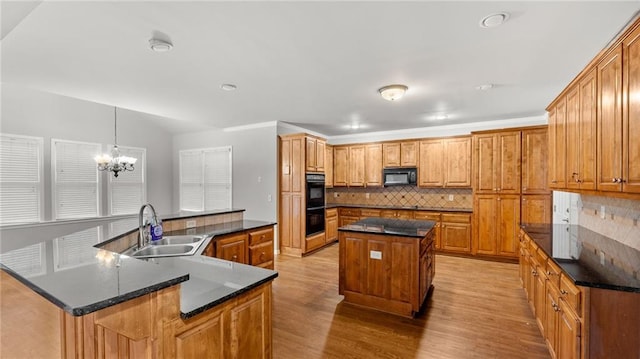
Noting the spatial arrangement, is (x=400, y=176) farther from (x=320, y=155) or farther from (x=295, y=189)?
(x=295, y=189)

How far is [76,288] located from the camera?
1030mm

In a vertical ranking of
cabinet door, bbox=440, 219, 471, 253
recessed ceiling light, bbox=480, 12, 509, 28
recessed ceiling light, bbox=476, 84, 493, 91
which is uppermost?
recessed ceiling light, bbox=480, 12, 509, 28

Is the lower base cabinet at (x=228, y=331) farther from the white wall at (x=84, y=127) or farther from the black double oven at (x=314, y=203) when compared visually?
the white wall at (x=84, y=127)

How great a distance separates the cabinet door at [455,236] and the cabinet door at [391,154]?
1.56m

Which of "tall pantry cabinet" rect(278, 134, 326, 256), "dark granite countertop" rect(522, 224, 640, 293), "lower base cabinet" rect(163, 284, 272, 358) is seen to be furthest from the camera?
"tall pantry cabinet" rect(278, 134, 326, 256)

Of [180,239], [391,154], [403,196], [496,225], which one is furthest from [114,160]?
[496,225]

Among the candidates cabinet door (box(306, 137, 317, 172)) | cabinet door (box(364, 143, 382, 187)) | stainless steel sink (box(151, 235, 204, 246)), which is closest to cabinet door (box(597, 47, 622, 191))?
stainless steel sink (box(151, 235, 204, 246))

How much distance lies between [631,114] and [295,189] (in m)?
4.53

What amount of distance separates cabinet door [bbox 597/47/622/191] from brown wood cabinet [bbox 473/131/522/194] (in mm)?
2963

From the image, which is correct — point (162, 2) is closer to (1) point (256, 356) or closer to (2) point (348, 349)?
(1) point (256, 356)

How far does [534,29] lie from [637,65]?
675mm

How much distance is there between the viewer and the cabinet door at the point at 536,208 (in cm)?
466

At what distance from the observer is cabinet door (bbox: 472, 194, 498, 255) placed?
16.4 ft

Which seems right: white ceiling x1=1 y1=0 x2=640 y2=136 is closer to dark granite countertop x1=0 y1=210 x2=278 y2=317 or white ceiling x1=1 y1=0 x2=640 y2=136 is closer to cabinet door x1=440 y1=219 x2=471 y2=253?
dark granite countertop x1=0 y1=210 x2=278 y2=317
